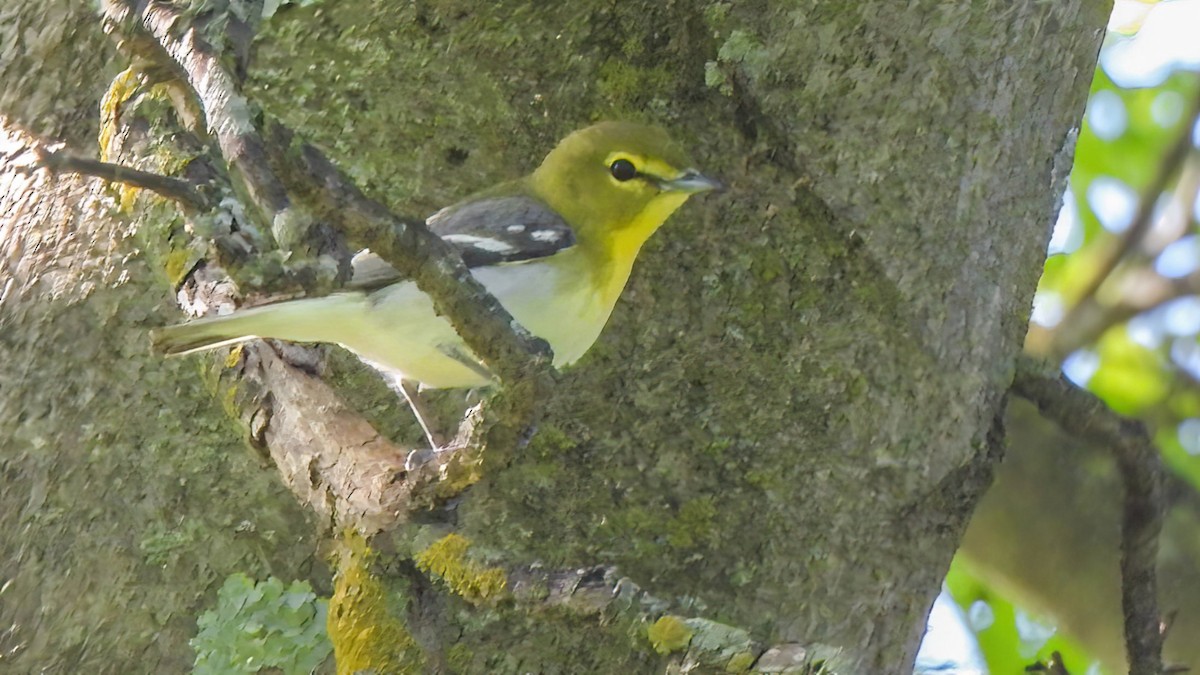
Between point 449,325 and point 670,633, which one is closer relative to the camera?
point 670,633

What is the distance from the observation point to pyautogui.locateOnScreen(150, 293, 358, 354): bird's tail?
167 cm

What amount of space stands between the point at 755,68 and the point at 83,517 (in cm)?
145

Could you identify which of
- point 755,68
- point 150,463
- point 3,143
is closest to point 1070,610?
point 755,68

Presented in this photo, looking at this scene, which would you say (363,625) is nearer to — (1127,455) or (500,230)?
(500,230)

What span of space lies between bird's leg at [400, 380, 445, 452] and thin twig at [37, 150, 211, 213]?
72 centimetres

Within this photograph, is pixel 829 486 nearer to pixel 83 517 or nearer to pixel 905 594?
pixel 905 594

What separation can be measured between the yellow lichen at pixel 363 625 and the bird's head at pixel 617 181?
0.94 metres

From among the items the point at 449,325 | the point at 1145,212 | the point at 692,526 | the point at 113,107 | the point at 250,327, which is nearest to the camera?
the point at 250,327

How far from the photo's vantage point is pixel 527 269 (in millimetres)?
2215

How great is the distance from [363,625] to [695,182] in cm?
102

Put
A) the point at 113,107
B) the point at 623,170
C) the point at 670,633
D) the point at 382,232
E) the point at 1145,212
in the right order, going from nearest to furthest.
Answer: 1. the point at 382,232
2. the point at 670,633
3. the point at 113,107
4. the point at 623,170
5. the point at 1145,212

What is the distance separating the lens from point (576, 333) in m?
2.08

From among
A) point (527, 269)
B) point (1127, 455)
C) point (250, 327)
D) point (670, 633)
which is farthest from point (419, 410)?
point (1127, 455)

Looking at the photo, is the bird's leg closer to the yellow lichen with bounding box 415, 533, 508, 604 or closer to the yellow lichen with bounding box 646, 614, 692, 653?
the yellow lichen with bounding box 415, 533, 508, 604
